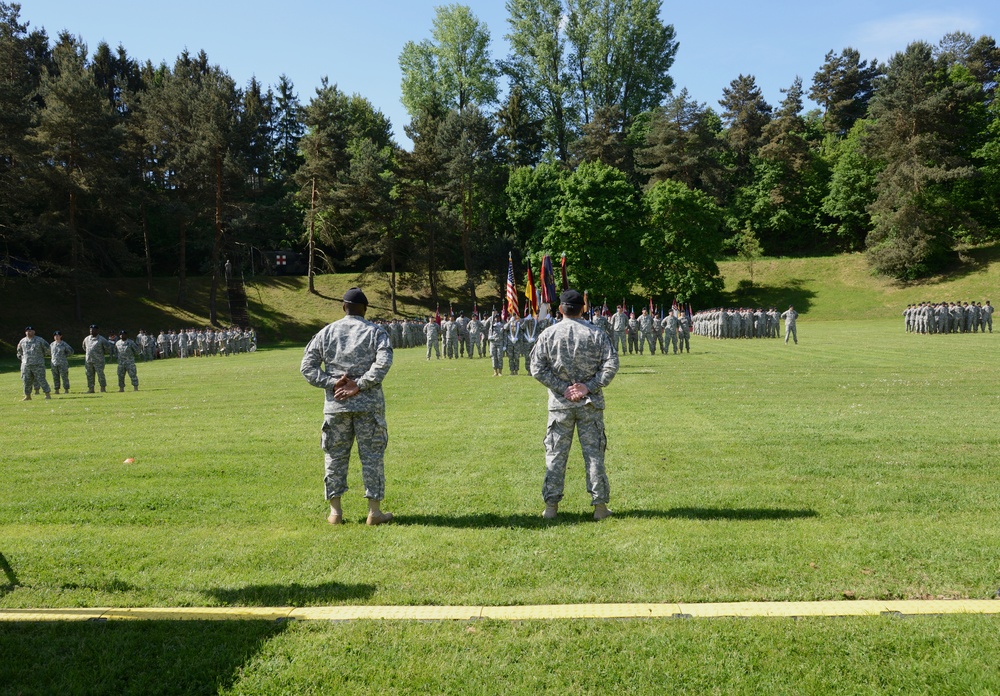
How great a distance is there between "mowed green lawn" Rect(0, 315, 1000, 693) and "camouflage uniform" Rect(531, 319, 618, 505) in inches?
16.5

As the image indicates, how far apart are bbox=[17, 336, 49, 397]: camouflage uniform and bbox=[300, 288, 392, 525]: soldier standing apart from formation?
1663cm

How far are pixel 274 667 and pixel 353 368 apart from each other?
3.29 metres

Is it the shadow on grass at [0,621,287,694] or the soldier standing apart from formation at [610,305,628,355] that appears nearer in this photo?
the shadow on grass at [0,621,287,694]

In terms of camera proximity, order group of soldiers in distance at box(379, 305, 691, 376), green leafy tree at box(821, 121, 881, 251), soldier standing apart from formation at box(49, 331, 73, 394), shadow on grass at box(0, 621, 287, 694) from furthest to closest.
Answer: green leafy tree at box(821, 121, 881, 251) < group of soldiers in distance at box(379, 305, 691, 376) < soldier standing apart from formation at box(49, 331, 73, 394) < shadow on grass at box(0, 621, 287, 694)

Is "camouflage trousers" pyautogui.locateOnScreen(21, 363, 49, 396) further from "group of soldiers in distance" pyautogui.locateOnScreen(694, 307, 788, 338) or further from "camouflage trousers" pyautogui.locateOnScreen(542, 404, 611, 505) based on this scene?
"group of soldiers in distance" pyautogui.locateOnScreen(694, 307, 788, 338)

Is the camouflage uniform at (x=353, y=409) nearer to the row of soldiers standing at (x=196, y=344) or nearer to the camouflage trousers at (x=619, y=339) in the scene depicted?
the camouflage trousers at (x=619, y=339)

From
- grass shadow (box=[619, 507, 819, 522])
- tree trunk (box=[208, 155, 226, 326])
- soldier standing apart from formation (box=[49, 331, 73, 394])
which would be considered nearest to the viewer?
grass shadow (box=[619, 507, 819, 522])

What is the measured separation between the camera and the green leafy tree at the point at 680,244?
60.6 meters

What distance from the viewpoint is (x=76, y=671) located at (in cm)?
418

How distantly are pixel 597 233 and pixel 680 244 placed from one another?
7.47m

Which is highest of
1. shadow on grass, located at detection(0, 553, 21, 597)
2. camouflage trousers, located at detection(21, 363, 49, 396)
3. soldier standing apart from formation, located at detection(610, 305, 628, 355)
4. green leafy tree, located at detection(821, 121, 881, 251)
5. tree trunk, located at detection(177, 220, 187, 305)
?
green leafy tree, located at detection(821, 121, 881, 251)

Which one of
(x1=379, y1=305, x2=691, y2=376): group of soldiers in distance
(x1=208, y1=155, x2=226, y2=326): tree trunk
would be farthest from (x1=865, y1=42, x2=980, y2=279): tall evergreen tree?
(x1=208, y1=155, x2=226, y2=326): tree trunk

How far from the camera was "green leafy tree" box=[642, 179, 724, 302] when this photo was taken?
199 feet

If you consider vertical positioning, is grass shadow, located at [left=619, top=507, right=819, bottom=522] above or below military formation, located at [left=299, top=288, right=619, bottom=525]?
below
